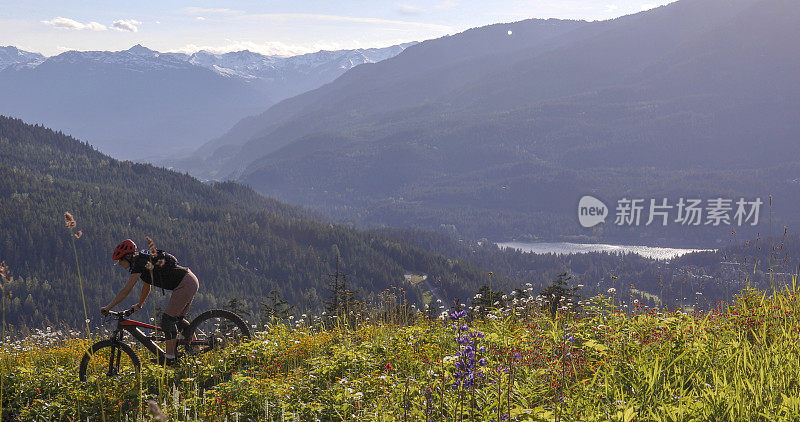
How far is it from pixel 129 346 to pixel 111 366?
1.24 ft

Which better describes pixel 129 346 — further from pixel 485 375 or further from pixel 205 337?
pixel 485 375

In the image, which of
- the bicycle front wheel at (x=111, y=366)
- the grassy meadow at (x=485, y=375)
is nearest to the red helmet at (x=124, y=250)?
the bicycle front wheel at (x=111, y=366)

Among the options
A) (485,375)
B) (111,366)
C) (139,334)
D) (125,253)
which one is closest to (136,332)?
(139,334)

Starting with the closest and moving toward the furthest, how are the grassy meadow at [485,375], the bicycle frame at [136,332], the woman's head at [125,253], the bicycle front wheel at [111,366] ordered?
the grassy meadow at [485,375] < the bicycle front wheel at [111,366] < the woman's head at [125,253] < the bicycle frame at [136,332]

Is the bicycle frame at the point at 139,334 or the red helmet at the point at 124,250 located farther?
the bicycle frame at the point at 139,334

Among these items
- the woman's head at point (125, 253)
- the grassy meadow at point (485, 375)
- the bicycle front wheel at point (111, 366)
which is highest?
the woman's head at point (125, 253)

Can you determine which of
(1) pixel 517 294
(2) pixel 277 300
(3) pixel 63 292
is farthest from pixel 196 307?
(1) pixel 517 294

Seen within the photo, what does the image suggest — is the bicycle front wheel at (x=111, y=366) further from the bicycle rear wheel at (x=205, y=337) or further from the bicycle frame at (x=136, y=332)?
the bicycle rear wheel at (x=205, y=337)

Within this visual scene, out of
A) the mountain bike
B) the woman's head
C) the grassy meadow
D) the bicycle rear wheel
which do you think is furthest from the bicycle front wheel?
the woman's head

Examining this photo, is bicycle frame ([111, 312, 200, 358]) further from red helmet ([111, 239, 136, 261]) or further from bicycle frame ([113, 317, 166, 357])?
red helmet ([111, 239, 136, 261])

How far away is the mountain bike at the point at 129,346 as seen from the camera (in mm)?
8164

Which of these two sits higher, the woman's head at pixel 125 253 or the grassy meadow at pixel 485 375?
the woman's head at pixel 125 253

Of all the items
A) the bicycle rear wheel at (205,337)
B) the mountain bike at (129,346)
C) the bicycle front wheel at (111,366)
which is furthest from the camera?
the bicycle rear wheel at (205,337)

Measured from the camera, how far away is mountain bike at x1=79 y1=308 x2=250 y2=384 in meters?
8.16
